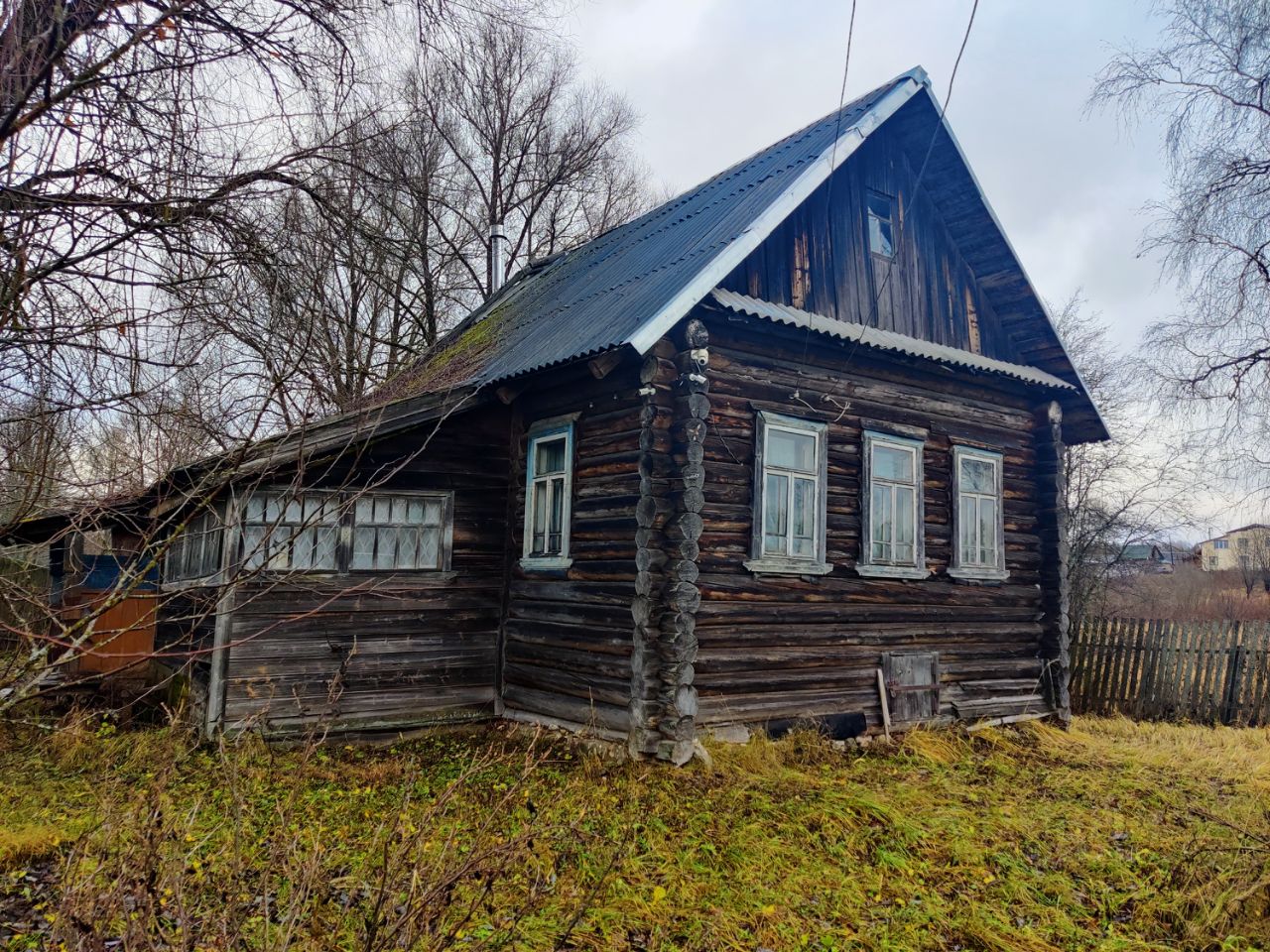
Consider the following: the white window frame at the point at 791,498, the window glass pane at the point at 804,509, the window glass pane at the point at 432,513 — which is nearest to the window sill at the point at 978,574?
the white window frame at the point at 791,498

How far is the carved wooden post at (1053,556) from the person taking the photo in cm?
1180

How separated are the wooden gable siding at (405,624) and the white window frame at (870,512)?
4159 millimetres

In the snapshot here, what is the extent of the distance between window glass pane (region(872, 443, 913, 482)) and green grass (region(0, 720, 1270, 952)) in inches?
121

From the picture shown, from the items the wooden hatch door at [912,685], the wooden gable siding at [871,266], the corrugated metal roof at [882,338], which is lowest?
the wooden hatch door at [912,685]

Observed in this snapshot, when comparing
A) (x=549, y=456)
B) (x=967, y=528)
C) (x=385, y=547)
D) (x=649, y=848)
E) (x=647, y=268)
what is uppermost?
(x=647, y=268)

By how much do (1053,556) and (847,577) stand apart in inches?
154

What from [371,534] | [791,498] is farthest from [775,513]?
[371,534]

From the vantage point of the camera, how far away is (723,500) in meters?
8.85

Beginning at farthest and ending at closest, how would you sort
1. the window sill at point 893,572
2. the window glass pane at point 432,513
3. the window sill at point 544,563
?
the window glass pane at point 432,513 → the window sill at point 893,572 → the window sill at point 544,563

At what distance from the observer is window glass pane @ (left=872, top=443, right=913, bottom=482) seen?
403 inches

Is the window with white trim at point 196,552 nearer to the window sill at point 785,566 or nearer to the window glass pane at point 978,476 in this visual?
the window sill at point 785,566

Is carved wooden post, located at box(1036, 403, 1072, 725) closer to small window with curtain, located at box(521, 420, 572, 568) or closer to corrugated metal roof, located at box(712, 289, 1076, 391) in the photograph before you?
corrugated metal roof, located at box(712, 289, 1076, 391)

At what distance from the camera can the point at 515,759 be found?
864 cm

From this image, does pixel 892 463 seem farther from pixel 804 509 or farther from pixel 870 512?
pixel 804 509
